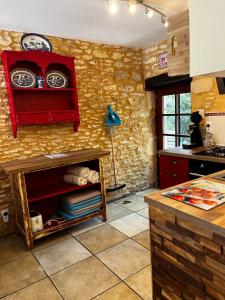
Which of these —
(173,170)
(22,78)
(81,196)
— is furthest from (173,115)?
(22,78)

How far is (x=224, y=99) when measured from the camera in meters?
2.99

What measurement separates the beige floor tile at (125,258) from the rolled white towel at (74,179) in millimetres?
862

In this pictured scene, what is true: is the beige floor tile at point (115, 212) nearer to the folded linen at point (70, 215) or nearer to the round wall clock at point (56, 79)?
the folded linen at point (70, 215)

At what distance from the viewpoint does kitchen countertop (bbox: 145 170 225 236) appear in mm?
1077

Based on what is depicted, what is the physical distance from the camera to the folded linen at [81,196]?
290cm

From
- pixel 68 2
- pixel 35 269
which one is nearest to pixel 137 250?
pixel 35 269

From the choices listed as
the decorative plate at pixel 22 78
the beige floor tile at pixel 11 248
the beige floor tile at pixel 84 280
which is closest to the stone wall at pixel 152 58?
the decorative plate at pixel 22 78

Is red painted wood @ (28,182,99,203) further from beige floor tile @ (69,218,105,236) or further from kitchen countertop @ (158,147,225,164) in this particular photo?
kitchen countertop @ (158,147,225,164)

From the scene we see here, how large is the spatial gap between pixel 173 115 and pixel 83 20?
2.04 metres

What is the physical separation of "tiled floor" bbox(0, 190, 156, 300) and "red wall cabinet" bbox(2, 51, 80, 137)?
138cm

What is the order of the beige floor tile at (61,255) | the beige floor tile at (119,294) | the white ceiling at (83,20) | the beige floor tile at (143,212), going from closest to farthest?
the beige floor tile at (119,294) → the white ceiling at (83,20) → the beige floor tile at (61,255) → the beige floor tile at (143,212)

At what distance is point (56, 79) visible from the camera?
3.01 meters

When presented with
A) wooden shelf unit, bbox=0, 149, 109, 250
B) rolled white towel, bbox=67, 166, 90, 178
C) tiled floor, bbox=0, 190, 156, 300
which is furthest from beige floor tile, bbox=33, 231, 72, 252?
rolled white towel, bbox=67, 166, 90, 178

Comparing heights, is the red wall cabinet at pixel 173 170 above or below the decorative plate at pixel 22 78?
below
